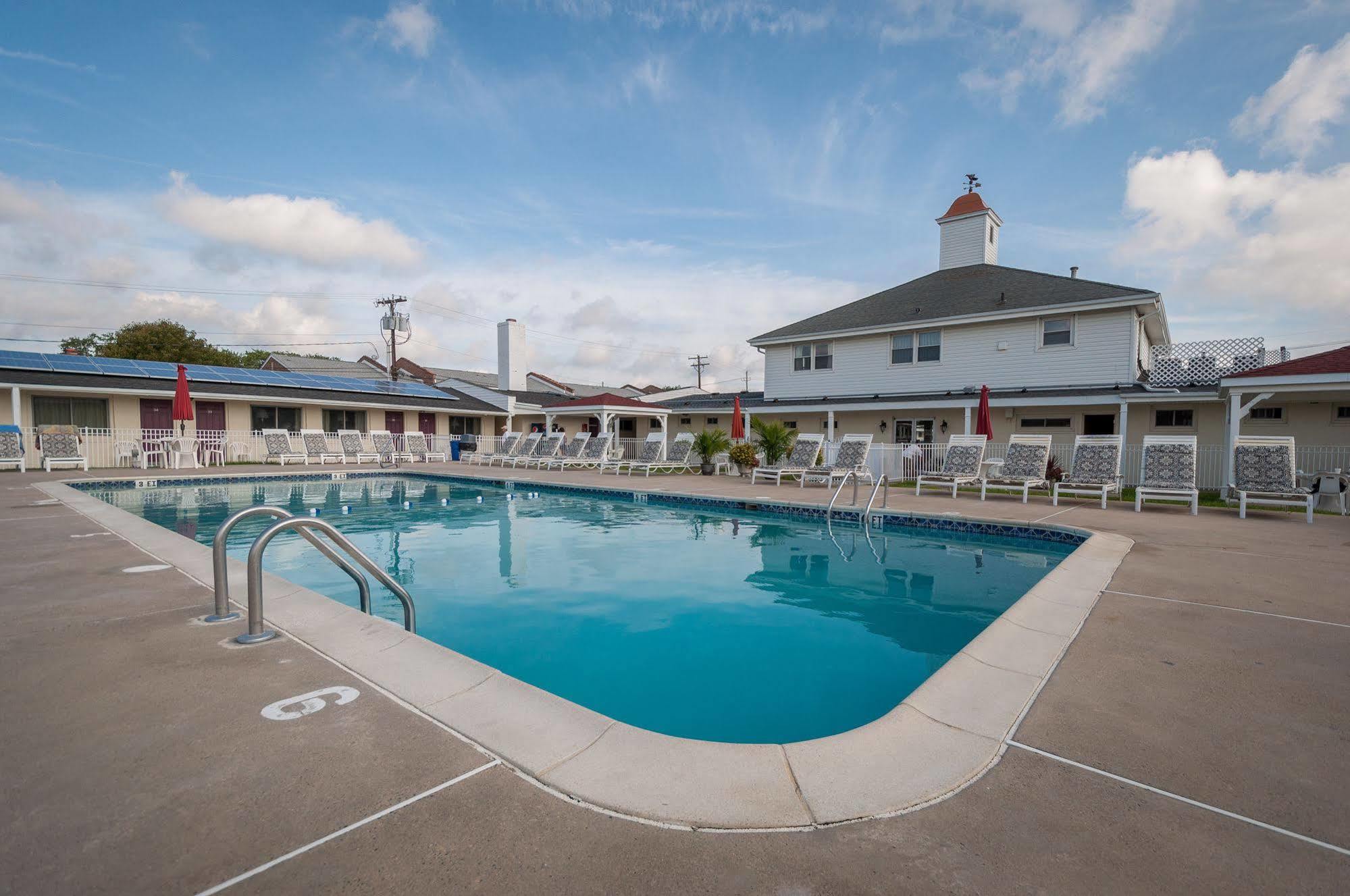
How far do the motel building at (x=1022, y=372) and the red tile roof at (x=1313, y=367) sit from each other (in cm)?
3

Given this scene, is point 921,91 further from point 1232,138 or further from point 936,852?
point 936,852

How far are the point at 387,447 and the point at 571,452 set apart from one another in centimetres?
767

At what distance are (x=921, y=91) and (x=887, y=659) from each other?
13992 millimetres

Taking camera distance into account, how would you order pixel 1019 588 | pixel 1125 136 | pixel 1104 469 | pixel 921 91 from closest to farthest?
pixel 1019 588 → pixel 1104 469 → pixel 921 91 → pixel 1125 136

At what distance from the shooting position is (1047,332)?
16.9 meters

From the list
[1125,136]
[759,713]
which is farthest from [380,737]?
[1125,136]

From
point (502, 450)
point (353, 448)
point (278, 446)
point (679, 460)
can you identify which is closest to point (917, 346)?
Result: point (679, 460)

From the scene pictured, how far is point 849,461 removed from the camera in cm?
1379

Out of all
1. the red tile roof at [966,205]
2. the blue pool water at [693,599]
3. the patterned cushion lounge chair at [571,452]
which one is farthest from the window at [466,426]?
the red tile roof at [966,205]

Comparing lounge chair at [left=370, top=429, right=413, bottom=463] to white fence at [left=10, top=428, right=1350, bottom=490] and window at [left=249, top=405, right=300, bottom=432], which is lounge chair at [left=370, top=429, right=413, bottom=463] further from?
window at [left=249, top=405, right=300, bottom=432]

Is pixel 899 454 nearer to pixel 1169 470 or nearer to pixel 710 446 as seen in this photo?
pixel 710 446

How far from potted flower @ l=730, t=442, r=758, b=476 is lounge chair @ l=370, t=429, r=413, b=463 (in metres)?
12.7

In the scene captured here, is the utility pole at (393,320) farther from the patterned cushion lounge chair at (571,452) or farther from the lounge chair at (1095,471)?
the lounge chair at (1095,471)

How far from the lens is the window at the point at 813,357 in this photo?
826 inches
